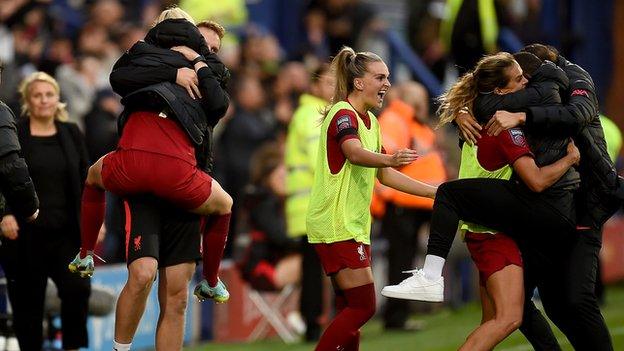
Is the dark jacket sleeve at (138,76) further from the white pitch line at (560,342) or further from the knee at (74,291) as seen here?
the white pitch line at (560,342)

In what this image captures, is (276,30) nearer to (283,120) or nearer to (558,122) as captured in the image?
(283,120)

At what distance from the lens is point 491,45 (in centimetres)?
1480

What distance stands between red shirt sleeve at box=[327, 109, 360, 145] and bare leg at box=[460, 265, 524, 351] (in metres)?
1.12

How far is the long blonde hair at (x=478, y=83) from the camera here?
8.02m

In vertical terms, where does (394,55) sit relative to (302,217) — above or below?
above

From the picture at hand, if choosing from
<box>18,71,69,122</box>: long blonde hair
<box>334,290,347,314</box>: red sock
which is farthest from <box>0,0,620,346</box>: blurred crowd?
<box>334,290,347,314</box>: red sock

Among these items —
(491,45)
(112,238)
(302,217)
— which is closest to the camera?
(302,217)

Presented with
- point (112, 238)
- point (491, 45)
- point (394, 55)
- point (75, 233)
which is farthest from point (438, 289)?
point (394, 55)

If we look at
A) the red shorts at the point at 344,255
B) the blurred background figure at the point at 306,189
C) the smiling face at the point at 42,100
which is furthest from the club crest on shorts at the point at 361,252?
the blurred background figure at the point at 306,189

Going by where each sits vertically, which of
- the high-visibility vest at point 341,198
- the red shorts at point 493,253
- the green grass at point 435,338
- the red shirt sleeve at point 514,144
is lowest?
the green grass at point 435,338

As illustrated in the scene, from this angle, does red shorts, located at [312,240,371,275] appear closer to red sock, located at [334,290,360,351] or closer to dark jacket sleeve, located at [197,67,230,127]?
red sock, located at [334,290,360,351]

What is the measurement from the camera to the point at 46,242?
9617 millimetres

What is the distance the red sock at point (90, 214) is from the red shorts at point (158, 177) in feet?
1.14

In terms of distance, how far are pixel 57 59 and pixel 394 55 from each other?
4.88 m
